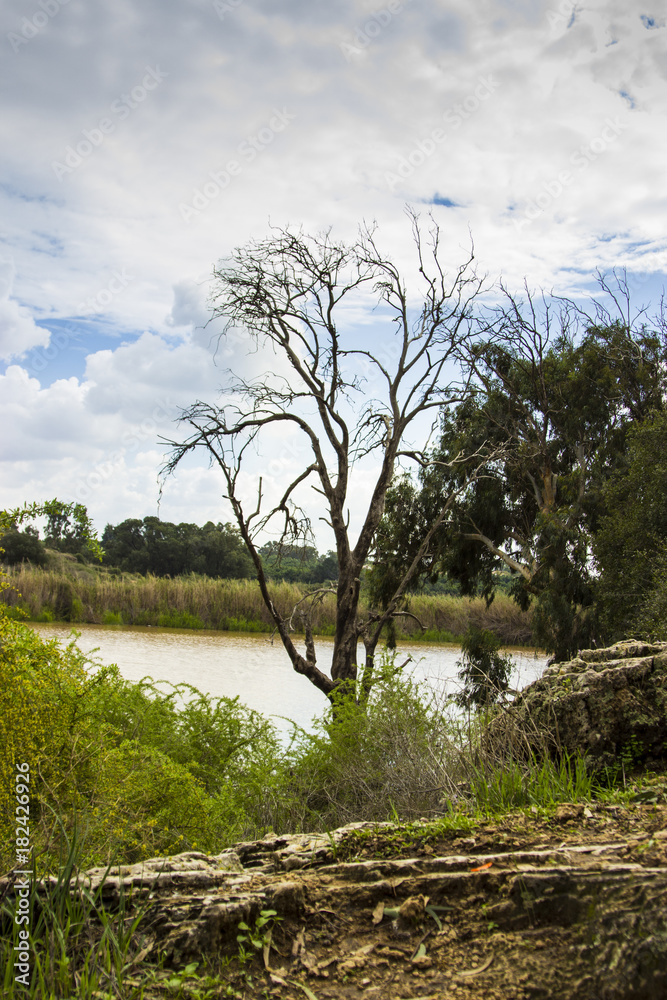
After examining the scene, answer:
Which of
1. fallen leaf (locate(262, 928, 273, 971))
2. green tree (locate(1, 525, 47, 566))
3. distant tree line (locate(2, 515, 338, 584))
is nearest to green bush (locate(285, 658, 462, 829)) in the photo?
fallen leaf (locate(262, 928, 273, 971))

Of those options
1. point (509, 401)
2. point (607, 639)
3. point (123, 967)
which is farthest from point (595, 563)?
point (123, 967)

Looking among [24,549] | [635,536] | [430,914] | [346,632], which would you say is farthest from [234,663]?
[24,549]

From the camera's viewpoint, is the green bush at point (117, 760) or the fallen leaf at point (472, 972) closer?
the fallen leaf at point (472, 972)

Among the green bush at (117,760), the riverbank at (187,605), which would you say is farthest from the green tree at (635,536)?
the riverbank at (187,605)

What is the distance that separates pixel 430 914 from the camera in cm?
243

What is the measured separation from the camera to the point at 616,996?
6.27 ft

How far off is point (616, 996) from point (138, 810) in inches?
145

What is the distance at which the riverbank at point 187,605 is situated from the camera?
80.4 ft

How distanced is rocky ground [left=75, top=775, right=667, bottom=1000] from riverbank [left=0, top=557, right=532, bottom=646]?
2069cm

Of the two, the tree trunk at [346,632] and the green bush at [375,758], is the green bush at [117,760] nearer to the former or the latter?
the green bush at [375,758]

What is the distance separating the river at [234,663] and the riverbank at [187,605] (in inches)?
51.7

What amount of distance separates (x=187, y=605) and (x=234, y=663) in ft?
34.2

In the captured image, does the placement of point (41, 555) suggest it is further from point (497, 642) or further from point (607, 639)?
point (607, 639)

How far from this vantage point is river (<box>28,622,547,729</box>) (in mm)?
13125
